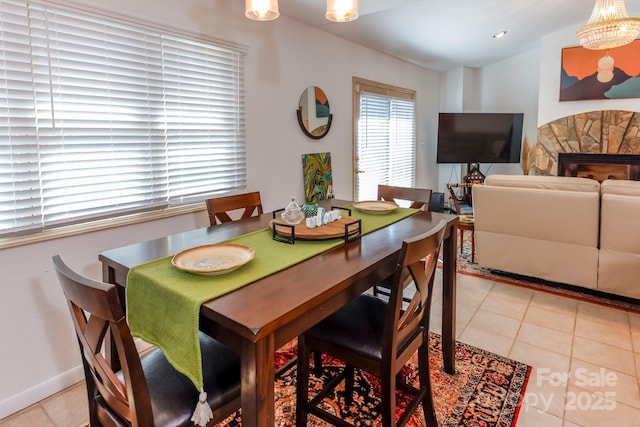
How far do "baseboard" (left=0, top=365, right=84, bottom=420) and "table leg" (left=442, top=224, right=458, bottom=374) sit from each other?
2039mm

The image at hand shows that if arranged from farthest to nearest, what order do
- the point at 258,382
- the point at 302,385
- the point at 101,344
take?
1. the point at 302,385
2. the point at 101,344
3. the point at 258,382

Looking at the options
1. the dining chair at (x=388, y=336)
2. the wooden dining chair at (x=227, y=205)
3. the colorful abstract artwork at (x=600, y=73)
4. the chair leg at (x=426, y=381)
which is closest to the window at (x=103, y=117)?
the wooden dining chair at (x=227, y=205)

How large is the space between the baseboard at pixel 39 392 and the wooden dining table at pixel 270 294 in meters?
0.94

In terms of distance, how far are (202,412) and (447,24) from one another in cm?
434

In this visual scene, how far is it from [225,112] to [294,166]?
852 millimetres

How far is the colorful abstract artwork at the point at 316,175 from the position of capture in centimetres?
359

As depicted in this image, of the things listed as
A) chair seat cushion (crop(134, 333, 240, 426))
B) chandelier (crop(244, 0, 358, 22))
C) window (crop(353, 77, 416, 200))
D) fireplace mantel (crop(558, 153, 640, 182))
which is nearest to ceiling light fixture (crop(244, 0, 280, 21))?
chandelier (crop(244, 0, 358, 22))

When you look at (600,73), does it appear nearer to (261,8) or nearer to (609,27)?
(609,27)

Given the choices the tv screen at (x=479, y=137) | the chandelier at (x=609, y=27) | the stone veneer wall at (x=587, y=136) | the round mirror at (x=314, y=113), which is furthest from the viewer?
the tv screen at (x=479, y=137)

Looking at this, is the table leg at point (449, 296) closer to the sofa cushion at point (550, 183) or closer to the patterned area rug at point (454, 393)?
the patterned area rug at point (454, 393)

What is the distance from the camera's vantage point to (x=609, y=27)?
3.27 metres

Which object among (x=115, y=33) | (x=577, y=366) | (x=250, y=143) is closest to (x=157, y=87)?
(x=115, y=33)

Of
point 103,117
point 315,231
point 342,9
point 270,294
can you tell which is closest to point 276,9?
point 342,9

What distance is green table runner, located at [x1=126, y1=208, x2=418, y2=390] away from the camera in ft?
3.67
